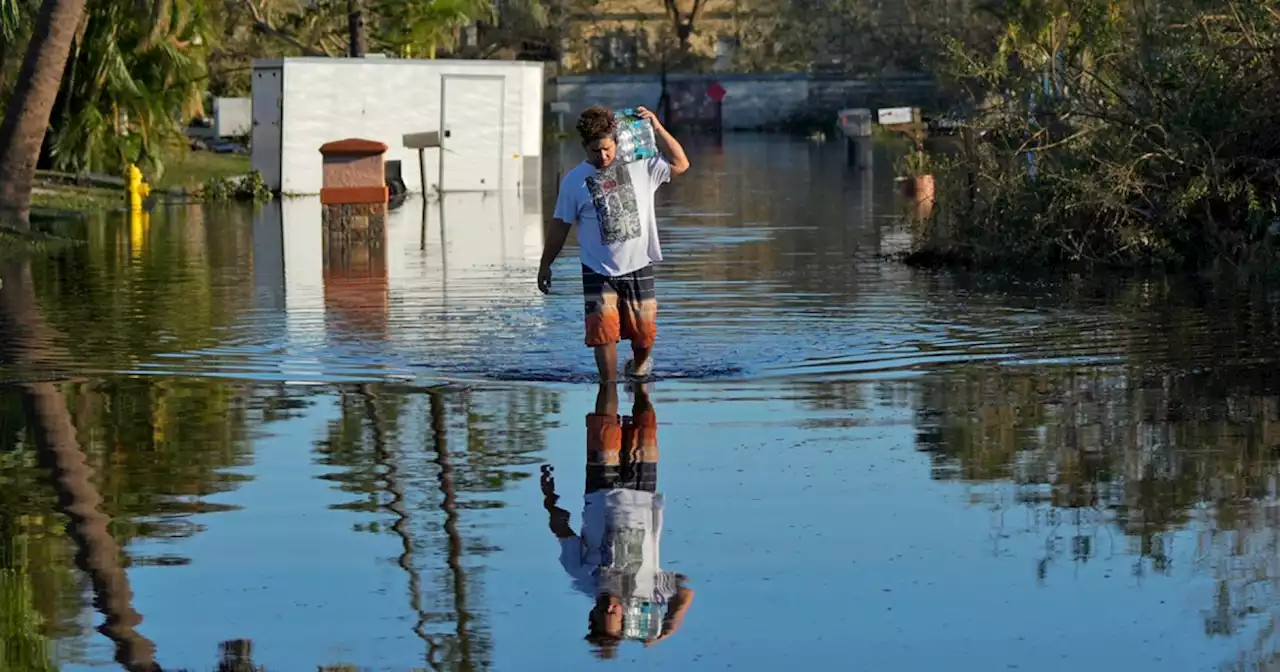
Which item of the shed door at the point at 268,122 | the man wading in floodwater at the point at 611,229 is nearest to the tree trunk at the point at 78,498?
the man wading in floodwater at the point at 611,229

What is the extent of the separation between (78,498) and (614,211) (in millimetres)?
3665

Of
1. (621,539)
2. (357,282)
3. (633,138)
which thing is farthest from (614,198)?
(357,282)

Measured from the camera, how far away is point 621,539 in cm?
824

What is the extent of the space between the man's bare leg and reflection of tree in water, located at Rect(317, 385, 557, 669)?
1.20 feet

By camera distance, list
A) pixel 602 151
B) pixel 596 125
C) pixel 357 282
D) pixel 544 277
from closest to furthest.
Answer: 1. pixel 596 125
2. pixel 602 151
3. pixel 544 277
4. pixel 357 282

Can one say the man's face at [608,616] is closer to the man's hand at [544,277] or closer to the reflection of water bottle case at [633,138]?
the reflection of water bottle case at [633,138]

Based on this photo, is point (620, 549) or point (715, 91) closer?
point (620, 549)

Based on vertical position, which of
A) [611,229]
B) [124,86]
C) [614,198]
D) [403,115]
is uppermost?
[124,86]

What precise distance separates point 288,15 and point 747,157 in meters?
11.2

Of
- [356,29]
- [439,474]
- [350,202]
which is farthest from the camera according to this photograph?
[356,29]

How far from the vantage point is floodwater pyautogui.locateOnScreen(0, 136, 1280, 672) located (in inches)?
269

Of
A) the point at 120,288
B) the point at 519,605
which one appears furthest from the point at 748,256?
the point at 519,605

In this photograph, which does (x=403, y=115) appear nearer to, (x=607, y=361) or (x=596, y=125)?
(x=607, y=361)

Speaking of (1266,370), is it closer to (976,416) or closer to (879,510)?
(976,416)
